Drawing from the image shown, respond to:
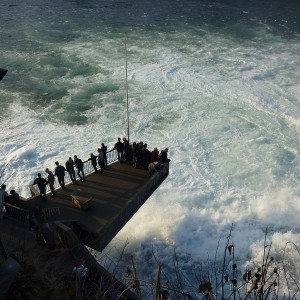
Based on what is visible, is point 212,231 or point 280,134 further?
point 280,134

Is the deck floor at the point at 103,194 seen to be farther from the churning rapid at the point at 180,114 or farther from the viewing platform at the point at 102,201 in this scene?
the churning rapid at the point at 180,114

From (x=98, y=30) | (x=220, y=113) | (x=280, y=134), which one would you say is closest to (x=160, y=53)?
(x=98, y=30)

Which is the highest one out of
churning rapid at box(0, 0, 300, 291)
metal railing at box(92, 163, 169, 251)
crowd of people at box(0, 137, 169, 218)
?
crowd of people at box(0, 137, 169, 218)

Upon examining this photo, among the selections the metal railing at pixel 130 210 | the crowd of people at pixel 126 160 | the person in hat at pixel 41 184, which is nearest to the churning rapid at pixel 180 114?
the metal railing at pixel 130 210

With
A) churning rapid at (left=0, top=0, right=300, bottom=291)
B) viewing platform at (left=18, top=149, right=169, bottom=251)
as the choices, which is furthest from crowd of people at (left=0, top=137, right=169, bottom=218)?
churning rapid at (left=0, top=0, right=300, bottom=291)

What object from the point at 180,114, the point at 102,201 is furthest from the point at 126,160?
the point at 180,114

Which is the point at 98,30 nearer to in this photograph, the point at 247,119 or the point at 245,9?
the point at 245,9

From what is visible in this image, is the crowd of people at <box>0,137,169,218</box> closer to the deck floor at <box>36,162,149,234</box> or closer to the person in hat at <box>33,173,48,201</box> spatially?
the deck floor at <box>36,162,149,234</box>

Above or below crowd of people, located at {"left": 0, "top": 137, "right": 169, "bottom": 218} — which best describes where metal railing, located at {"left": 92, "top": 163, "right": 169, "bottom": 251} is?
below

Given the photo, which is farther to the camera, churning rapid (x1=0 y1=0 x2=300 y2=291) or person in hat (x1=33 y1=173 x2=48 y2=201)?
churning rapid (x1=0 y1=0 x2=300 y2=291)
